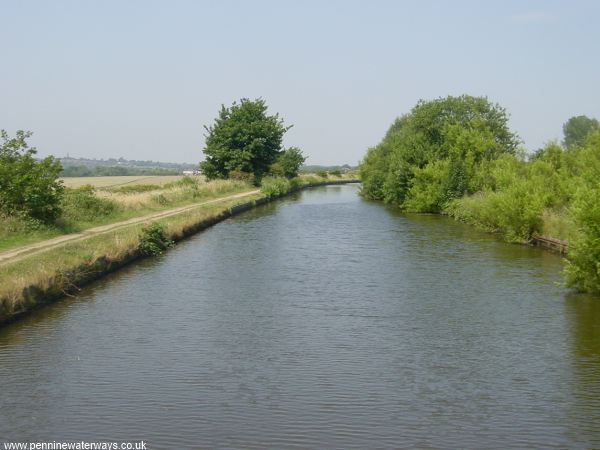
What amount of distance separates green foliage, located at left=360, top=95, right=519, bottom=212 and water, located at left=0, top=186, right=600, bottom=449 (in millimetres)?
24563

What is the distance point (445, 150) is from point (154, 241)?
103 feet

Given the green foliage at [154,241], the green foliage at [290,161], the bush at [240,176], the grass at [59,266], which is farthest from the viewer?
the green foliage at [290,161]

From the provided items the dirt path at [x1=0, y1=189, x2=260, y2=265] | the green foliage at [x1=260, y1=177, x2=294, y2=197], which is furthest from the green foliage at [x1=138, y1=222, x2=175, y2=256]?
the green foliage at [x1=260, y1=177, x2=294, y2=197]

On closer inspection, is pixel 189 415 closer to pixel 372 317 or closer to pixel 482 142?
pixel 372 317

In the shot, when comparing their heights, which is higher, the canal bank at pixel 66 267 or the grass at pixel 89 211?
the grass at pixel 89 211

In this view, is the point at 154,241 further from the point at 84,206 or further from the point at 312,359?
the point at 312,359

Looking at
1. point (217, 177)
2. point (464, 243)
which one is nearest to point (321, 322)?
point (464, 243)

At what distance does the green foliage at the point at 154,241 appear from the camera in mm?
30605

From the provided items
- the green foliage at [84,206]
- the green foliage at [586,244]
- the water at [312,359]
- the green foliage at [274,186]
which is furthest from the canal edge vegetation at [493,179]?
the green foliage at [84,206]

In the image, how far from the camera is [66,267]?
22719 millimetres

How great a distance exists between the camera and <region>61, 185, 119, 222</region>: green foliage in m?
34.7

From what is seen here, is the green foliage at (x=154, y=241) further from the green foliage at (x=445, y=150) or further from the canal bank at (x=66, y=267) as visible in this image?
the green foliage at (x=445, y=150)

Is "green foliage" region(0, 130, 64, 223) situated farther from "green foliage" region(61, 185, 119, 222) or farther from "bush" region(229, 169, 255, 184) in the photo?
"bush" region(229, 169, 255, 184)

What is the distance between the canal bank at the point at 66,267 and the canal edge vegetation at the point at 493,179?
15419 millimetres
